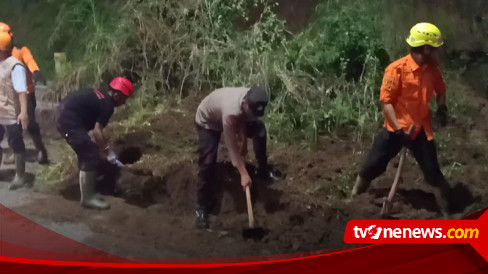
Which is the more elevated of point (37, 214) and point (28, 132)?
point (28, 132)

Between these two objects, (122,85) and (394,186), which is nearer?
(122,85)

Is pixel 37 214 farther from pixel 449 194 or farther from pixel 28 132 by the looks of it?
pixel 449 194

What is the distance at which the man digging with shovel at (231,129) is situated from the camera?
1373 millimetres

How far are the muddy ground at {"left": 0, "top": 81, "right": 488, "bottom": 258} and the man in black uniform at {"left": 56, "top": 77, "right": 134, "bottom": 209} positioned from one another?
3cm

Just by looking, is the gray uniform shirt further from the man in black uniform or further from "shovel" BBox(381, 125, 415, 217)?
"shovel" BBox(381, 125, 415, 217)

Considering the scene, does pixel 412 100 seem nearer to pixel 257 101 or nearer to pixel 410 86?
pixel 410 86

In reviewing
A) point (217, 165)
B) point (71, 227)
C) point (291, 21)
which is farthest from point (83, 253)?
point (291, 21)

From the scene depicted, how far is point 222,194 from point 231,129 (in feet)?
0.59

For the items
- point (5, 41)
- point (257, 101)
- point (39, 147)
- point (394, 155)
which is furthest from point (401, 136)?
point (5, 41)

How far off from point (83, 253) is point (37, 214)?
0.56 feet

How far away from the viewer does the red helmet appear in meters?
1.36

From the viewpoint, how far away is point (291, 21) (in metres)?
1.41

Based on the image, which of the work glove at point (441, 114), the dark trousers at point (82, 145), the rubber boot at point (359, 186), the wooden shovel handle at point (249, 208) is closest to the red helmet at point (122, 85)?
the dark trousers at point (82, 145)

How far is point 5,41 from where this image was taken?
1.37m
